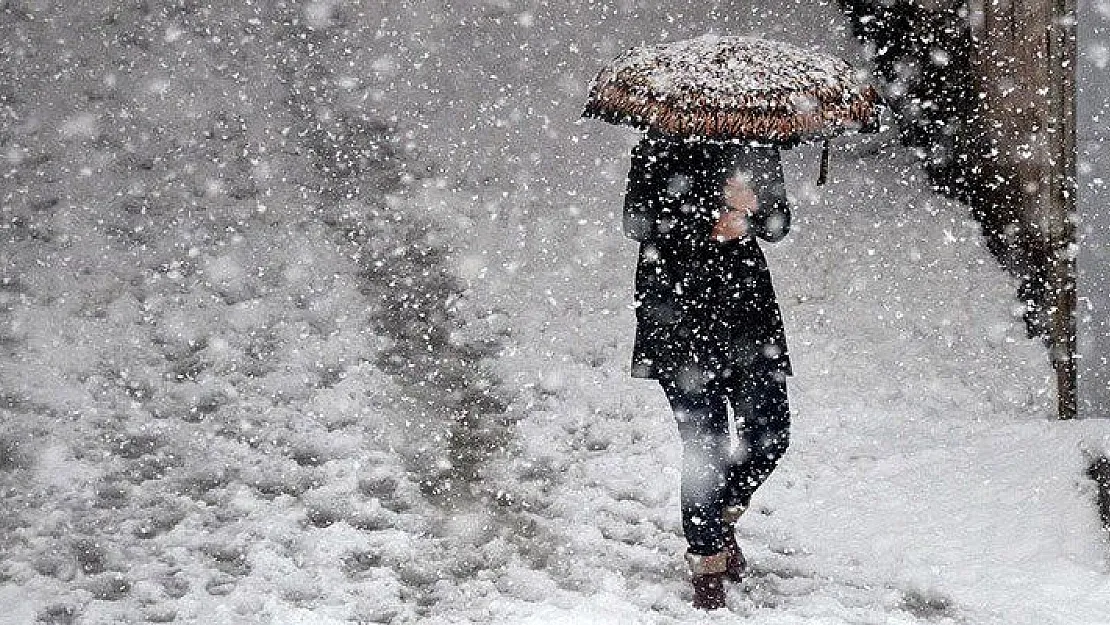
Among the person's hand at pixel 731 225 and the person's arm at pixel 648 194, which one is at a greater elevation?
the person's arm at pixel 648 194

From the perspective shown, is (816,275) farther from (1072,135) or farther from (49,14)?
(49,14)

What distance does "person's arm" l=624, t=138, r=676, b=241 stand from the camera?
4309 millimetres

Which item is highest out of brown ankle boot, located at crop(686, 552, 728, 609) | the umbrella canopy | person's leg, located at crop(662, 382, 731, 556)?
the umbrella canopy

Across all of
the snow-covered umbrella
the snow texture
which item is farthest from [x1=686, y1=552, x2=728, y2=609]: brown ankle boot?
the snow texture

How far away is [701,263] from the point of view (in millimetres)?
4336

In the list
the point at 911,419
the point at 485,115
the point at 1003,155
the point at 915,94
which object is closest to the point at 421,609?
the point at 911,419

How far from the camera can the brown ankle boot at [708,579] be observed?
14.8 ft

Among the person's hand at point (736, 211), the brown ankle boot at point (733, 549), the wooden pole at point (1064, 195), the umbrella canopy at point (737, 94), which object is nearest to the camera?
the umbrella canopy at point (737, 94)

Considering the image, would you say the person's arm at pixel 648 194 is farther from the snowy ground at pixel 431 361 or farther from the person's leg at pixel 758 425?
the snowy ground at pixel 431 361

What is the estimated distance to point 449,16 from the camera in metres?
11.9

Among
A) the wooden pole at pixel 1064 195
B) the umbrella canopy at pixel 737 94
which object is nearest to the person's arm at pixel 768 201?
the umbrella canopy at pixel 737 94

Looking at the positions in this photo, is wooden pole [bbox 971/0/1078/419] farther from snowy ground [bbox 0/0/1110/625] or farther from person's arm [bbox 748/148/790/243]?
person's arm [bbox 748/148/790/243]

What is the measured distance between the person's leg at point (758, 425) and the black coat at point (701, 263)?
0.06 meters

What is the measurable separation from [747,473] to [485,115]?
21.5ft
